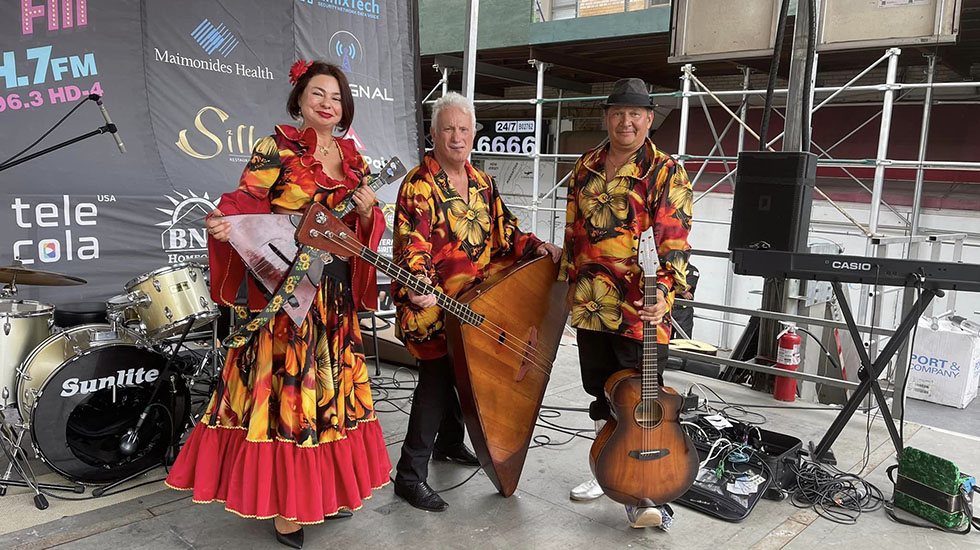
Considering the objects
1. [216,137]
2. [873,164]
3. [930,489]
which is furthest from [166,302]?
[873,164]

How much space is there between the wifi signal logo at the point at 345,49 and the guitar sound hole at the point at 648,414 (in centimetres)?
390

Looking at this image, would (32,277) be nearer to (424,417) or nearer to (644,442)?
(424,417)

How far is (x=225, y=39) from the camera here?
15.9 feet

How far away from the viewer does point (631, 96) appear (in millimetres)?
2500

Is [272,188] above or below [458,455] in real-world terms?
above

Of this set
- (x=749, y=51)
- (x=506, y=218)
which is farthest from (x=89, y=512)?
(x=749, y=51)

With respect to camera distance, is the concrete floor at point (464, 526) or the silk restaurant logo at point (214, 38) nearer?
the concrete floor at point (464, 526)

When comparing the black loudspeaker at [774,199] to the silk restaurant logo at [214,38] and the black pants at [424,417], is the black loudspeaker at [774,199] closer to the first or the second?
the black pants at [424,417]

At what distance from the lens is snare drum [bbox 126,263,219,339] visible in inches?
119

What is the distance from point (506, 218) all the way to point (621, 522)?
4.22 ft

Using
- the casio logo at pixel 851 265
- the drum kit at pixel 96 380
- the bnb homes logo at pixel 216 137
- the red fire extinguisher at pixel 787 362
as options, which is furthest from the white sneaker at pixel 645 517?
the bnb homes logo at pixel 216 137

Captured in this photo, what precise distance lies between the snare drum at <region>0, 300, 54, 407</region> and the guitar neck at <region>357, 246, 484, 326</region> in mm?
1543

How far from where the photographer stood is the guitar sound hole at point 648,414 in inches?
101

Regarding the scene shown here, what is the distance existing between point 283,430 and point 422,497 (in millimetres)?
718
